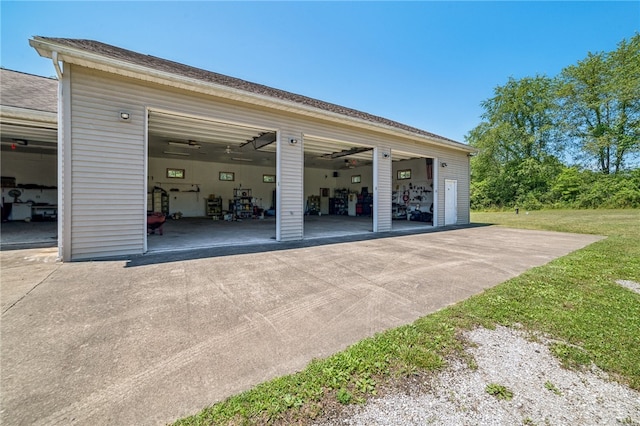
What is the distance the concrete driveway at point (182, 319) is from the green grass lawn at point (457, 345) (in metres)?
0.19

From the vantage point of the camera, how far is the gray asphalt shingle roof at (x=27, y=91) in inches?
253

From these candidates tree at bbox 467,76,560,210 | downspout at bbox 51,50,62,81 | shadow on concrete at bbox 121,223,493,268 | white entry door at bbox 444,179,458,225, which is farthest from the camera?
tree at bbox 467,76,560,210

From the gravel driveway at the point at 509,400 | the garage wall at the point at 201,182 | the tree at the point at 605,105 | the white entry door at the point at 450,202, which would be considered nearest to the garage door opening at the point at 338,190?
the garage wall at the point at 201,182

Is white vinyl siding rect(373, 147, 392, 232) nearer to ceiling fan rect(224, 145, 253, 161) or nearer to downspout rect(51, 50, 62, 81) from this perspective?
ceiling fan rect(224, 145, 253, 161)

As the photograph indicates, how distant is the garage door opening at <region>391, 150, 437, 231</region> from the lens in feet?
44.9

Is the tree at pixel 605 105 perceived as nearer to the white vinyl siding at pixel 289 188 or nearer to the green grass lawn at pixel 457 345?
the green grass lawn at pixel 457 345

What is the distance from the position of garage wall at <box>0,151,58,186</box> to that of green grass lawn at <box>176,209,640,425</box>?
16577 mm

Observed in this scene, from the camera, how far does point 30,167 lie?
462 inches

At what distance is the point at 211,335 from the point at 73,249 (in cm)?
444

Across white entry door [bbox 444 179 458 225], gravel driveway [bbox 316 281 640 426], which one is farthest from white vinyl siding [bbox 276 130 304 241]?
white entry door [bbox 444 179 458 225]

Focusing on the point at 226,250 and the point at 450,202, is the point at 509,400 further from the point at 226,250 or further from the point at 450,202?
the point at 450,202

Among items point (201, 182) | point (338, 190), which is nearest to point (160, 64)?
point (201, 182)

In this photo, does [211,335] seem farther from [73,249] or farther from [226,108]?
[226,108]

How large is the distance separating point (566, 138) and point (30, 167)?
37.3 metres
